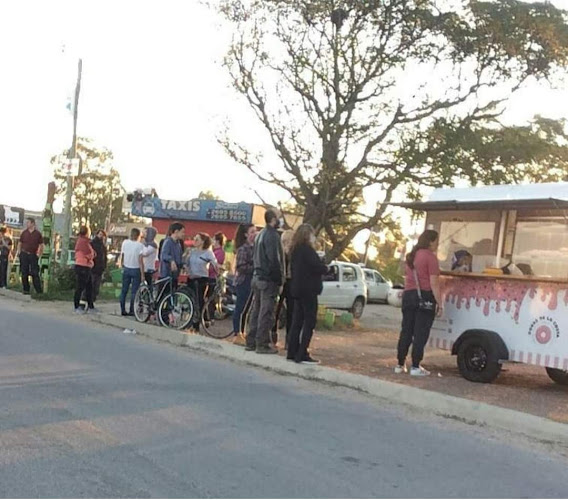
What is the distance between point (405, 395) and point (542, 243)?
2.85 meters

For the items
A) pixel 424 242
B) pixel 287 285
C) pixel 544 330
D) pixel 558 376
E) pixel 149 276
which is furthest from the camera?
pixel 149 276

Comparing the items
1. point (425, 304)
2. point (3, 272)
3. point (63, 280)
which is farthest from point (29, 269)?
point (425, 304)

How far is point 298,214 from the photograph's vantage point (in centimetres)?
2025

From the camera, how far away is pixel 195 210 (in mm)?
29453

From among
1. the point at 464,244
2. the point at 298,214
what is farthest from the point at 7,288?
the point at 464,244

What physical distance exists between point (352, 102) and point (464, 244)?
6455mm

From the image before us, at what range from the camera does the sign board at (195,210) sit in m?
28.2

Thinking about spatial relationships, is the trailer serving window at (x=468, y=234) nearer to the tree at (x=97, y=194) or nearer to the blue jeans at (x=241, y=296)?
the blue jeans at (x=241, y=296)

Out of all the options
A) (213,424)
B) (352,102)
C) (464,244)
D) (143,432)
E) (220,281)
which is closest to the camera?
(143,432)

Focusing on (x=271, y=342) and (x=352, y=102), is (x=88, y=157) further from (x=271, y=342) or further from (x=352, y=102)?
(x=271, y=342)

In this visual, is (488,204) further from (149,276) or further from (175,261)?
(149,276)

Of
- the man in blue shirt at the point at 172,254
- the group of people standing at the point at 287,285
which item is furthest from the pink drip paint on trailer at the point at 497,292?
the man in blue shirt at the point at 172,254

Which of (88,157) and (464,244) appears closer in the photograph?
(464,244)

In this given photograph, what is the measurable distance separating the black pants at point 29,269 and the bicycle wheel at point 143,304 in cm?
586
